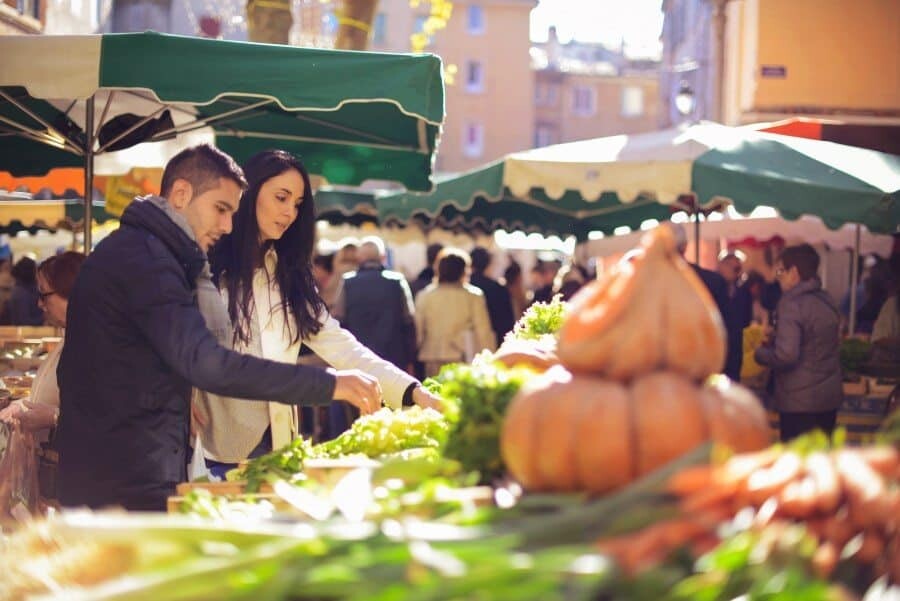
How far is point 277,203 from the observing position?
4930 mm

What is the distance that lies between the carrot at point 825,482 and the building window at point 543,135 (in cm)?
6307

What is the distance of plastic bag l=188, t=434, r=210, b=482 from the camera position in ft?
15.6

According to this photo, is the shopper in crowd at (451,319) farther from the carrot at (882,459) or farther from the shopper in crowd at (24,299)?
the carrot at (882,459)

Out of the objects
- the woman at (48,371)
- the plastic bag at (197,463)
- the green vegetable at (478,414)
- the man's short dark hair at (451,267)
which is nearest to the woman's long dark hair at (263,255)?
the plastic bag at (197,463)

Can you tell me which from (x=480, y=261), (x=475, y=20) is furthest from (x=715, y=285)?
(x=475, y=20)

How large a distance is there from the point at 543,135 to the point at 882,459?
63.8 m

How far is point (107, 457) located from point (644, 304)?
207cm

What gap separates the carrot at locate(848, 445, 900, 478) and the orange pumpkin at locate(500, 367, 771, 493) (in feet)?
0.82

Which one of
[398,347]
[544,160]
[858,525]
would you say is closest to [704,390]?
[858,525]

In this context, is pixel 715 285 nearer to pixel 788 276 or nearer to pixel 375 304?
pixel 788 276

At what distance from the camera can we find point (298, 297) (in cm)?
506

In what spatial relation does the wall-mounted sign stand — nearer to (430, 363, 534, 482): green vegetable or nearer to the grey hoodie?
the grey hoodie

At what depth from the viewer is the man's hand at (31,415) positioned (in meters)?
4.96

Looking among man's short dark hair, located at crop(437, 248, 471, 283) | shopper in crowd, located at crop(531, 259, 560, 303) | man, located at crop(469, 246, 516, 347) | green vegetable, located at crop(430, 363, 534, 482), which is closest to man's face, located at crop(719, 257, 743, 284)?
shopper in crowd, located at crop(531, 259, 560, 303)
